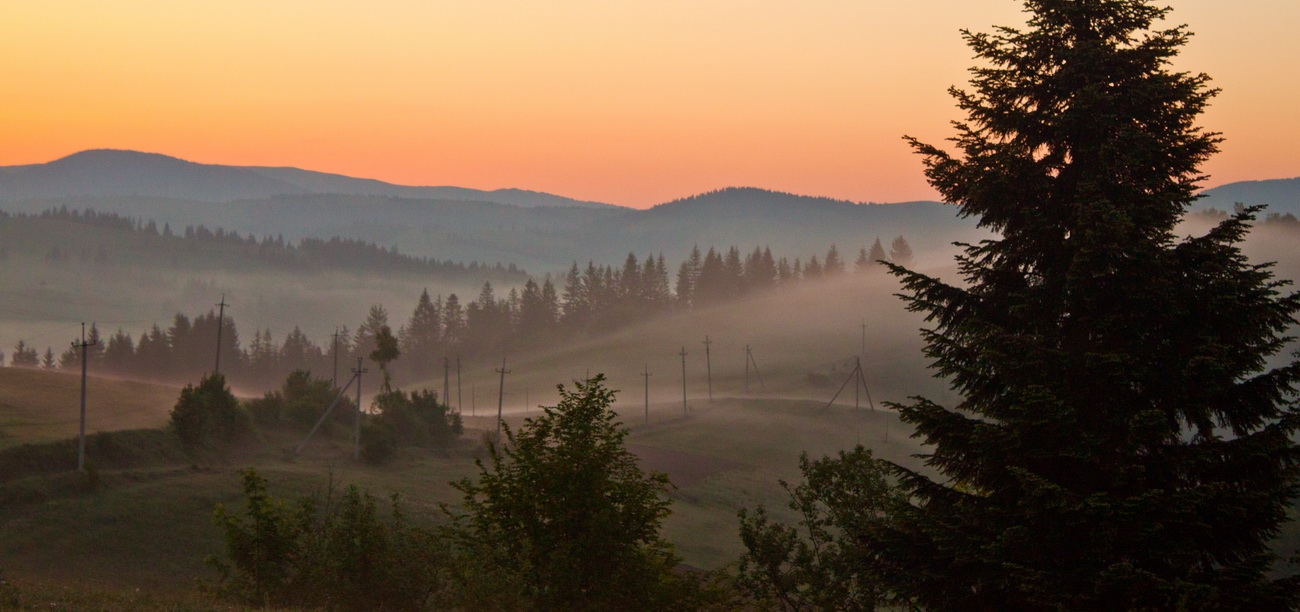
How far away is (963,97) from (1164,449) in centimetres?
646

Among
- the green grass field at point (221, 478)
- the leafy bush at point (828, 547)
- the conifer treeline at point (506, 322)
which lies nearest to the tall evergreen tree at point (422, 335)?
the conifer treeline at point (506, 322)

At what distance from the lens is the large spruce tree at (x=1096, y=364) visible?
1309 cm

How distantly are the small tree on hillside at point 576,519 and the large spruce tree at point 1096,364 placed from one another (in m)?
4.51

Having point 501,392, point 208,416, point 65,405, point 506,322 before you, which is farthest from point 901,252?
point 65,405

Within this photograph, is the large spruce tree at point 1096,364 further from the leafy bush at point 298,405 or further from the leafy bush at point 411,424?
the leafy bush at point 298,405

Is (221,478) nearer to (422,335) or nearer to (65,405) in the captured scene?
(65,405)

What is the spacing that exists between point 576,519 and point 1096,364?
9.02 meters

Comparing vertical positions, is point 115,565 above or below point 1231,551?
below

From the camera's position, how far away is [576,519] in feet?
56.7

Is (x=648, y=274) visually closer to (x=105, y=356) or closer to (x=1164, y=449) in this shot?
(x=105, y=356)

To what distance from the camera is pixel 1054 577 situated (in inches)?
524

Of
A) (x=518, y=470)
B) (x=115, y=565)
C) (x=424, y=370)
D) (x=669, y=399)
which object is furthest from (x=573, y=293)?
(x=518, y=470)

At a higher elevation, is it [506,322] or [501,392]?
[506,322]

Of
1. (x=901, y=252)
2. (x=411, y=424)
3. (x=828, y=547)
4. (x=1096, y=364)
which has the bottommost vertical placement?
(x=411, y=424)
